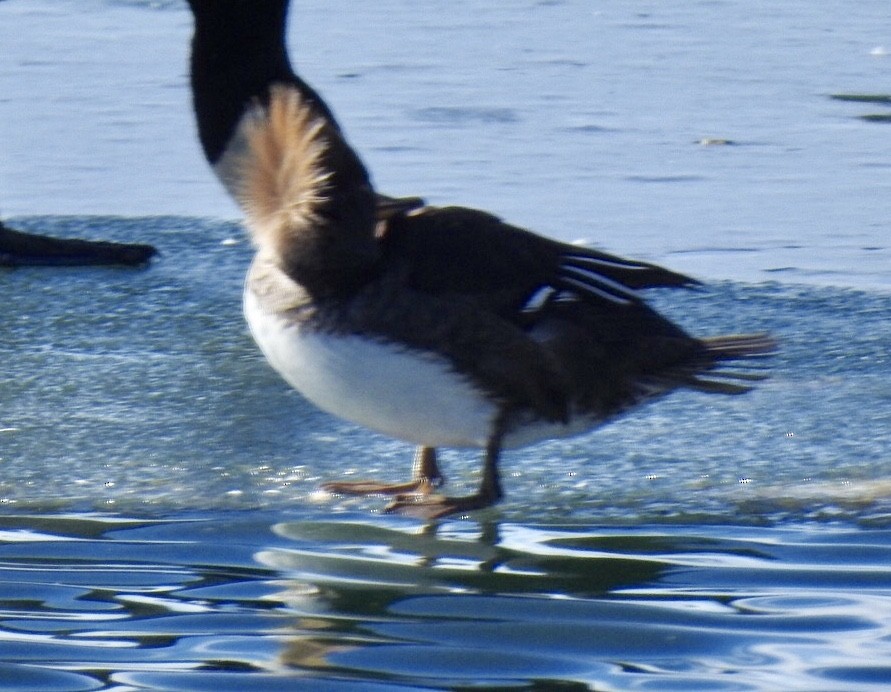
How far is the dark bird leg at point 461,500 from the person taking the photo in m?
3.22

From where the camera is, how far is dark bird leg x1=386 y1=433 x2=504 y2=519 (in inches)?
127

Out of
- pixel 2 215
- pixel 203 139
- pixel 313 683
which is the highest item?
pixel 203 139

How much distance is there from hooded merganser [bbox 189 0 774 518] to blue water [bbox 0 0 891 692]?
193 millimetres

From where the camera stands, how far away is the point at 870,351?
4293mm

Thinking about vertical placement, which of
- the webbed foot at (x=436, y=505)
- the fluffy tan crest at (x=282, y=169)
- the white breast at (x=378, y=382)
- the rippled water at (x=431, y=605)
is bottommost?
the rippled water at (x=431, y=605)

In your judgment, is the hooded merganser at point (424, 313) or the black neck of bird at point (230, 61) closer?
the hooded merganser at point (424, 313)

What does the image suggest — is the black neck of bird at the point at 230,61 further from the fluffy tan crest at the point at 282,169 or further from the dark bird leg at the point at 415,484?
the dark bird leg at the point at 415,484

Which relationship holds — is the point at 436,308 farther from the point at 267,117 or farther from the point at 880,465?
the point at 880,465

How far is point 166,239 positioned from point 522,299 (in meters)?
2.51

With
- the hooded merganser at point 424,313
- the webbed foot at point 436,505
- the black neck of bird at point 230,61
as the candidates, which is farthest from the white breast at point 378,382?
the black neck of bird at point 230,61

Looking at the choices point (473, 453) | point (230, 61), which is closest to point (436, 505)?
point (473, 453)

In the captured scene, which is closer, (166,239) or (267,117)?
(267,117)

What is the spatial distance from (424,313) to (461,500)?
0.38m

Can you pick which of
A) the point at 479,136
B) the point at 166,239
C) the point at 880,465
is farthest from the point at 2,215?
the point at 880,465
